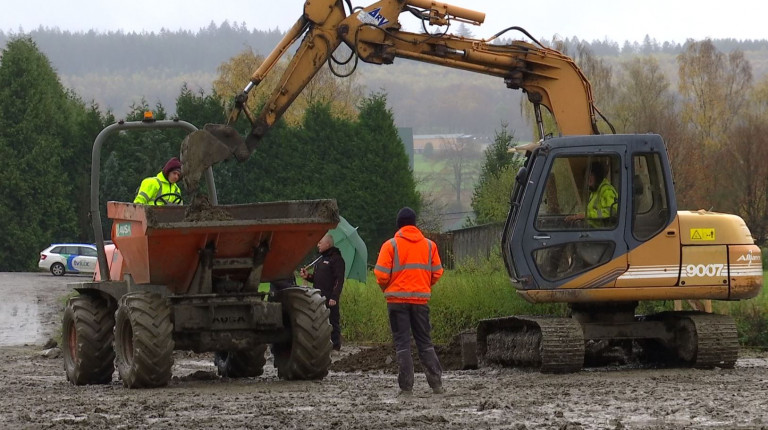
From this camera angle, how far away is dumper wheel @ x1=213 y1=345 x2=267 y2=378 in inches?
583

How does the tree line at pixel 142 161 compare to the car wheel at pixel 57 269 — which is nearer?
the tree line at pixel 142 161

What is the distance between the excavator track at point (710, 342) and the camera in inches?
577

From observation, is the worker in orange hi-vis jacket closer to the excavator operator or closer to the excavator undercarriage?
the excavator undercarriage

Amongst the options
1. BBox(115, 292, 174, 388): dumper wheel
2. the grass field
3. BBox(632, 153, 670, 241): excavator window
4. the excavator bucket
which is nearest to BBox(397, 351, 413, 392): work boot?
BBox(115, 292, 174, 388): dumper wheel

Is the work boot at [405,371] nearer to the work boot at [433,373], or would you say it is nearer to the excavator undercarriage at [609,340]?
the work boot at [433,373]

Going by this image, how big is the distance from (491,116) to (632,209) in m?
166

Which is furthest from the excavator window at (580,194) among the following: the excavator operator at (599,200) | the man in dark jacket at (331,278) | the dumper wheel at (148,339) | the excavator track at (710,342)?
the man in dark jacket at (331,278)

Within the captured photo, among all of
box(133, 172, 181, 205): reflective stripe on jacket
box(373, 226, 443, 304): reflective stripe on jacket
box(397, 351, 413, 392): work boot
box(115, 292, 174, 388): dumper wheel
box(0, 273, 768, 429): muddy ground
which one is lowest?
box(0, 273, 768, 429): muddy ground

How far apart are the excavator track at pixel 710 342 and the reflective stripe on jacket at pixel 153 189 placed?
5.80 m

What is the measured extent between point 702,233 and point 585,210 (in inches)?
51.2

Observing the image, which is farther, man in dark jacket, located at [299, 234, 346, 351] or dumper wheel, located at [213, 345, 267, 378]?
man in dark jacket, located at [299, 234, 346, 351]

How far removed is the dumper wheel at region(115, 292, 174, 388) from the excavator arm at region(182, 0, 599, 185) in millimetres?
3613

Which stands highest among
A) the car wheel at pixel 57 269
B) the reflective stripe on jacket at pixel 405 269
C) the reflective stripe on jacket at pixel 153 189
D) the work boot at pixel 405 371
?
the reflective stripe on jacket at pixel 153 189

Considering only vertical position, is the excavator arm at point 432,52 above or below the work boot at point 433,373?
above
